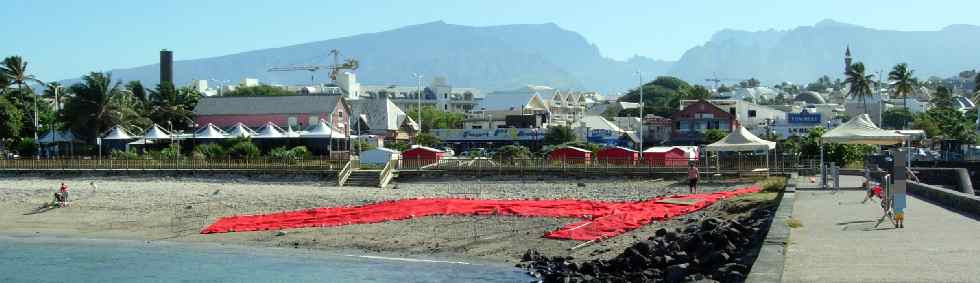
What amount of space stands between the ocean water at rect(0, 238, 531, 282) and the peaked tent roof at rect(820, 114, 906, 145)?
59.8 feet

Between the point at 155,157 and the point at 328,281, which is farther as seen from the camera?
the point at 155,157

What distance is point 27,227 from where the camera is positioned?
3703 centimetres

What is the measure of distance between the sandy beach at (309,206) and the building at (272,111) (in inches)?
1054

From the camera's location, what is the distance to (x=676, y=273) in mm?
17891

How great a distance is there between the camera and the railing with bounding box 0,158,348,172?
172 feet

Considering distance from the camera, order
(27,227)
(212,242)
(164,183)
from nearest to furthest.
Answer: (212,242)
(27,227)
(164,183)

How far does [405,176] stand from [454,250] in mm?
23961

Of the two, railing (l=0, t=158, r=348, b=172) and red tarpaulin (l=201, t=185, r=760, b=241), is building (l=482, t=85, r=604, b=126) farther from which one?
red tarpaulin (l=201, t=185, r=760, b=241)

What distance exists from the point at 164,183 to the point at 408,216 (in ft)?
71.1

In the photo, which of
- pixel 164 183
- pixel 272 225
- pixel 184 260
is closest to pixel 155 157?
pixel 164 183

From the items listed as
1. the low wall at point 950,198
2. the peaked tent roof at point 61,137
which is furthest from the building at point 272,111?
the low wall at point 950,198

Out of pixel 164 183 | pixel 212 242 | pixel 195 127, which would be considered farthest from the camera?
pixel 195 127

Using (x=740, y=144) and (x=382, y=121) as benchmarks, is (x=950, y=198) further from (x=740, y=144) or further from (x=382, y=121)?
(x=382, y=121)

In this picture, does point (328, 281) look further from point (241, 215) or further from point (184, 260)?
point (241, 215)
